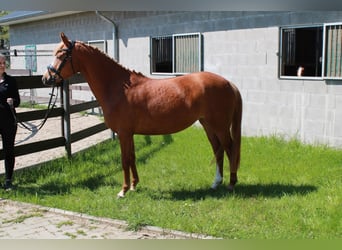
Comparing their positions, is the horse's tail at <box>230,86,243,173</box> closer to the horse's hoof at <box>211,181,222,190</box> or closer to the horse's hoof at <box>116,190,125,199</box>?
the horse's hoof at <box>211,181,222,190</box>

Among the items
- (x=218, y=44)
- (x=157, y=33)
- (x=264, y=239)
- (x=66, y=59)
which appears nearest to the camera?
(x=264, y=239)

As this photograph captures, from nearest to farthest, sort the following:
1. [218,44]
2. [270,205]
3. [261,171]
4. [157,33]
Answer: [270,205]
[261,171]
[218,44]
[157,33]

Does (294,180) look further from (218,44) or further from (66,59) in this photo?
(218,44)

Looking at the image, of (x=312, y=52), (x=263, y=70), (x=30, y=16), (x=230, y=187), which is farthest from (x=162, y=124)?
(x=30, y=16)

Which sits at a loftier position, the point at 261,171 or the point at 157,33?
the point at 157,33

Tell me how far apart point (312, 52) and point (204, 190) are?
402 centimetres

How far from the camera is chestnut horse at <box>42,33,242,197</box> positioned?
200 inches

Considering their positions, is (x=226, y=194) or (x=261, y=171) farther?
(x=261, y=171)

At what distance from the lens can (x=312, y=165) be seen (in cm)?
636

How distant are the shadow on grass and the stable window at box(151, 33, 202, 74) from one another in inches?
197

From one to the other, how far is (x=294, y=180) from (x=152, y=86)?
2348 millimetres

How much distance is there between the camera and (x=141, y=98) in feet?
16.8
